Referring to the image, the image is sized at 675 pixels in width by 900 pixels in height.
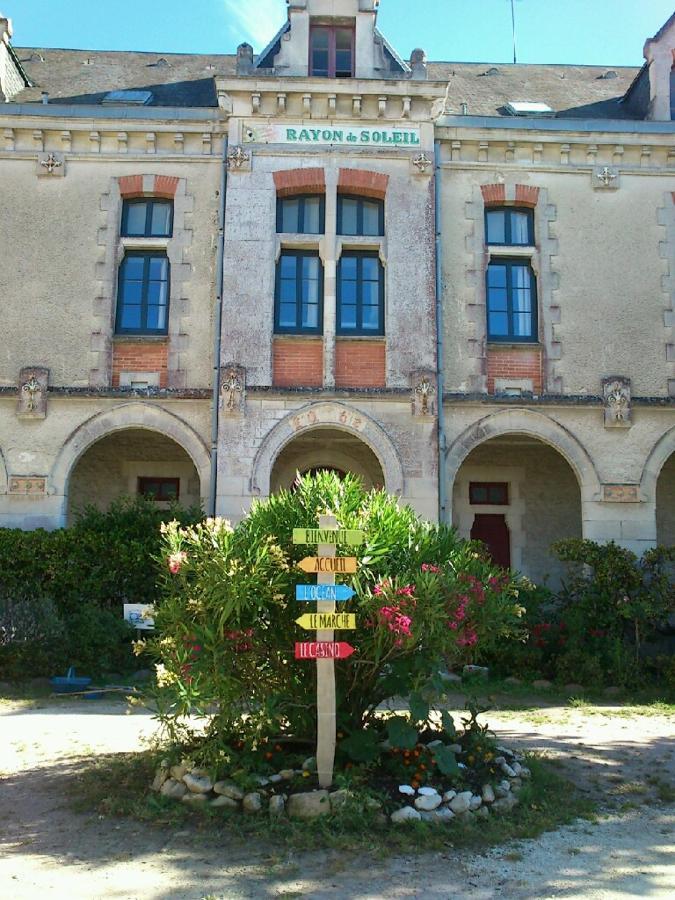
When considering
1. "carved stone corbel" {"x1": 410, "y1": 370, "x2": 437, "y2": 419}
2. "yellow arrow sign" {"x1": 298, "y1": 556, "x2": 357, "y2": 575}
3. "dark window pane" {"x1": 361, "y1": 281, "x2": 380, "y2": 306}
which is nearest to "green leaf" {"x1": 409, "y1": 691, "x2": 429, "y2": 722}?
"yellow arrow sign" {"x1": 298, "y1": 556, "x2": 357, "y2": 575}

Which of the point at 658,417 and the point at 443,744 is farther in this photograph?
the point at 658,417

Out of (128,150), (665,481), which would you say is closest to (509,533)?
(665,481)

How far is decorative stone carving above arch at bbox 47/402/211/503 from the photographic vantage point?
13.3 metres

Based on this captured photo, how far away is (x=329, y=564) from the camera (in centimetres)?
604

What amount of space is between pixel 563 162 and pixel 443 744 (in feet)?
36.6

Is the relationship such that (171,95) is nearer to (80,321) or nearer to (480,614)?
(80,321)

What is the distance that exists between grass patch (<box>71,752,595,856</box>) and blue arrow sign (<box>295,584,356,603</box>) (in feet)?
4.42

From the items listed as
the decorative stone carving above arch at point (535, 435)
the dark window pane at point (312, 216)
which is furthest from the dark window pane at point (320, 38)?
the decorative stone carving above arch at point (535, 435)

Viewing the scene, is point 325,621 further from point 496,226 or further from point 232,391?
point 496,226

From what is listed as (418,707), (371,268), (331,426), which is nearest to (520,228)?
(371,268)

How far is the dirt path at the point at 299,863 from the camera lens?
4625mm

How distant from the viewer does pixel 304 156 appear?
550 inches

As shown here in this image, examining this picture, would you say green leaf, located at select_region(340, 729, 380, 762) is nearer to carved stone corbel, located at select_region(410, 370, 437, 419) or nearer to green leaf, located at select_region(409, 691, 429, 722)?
green leaf, located at select_region(409, 691, 429, 722)

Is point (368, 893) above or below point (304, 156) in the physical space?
below
